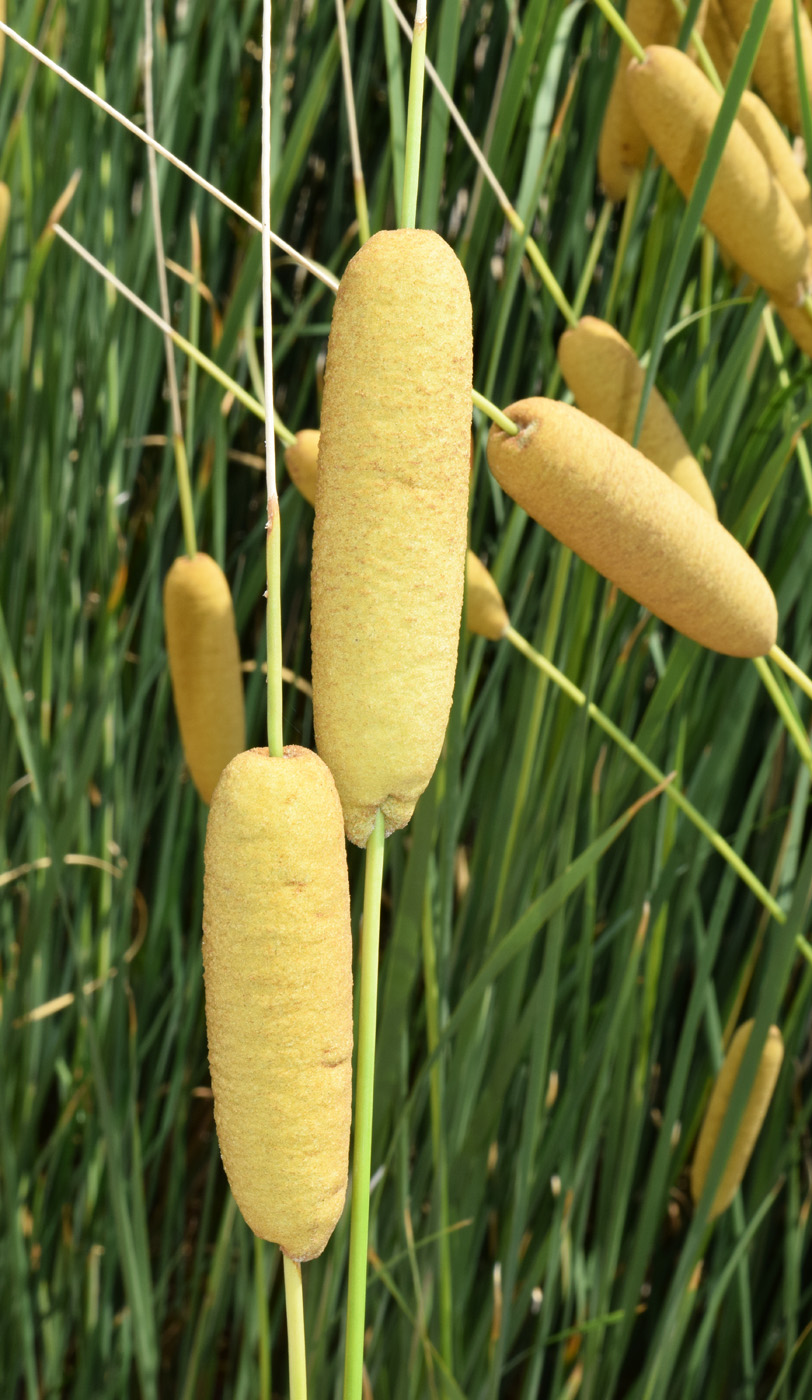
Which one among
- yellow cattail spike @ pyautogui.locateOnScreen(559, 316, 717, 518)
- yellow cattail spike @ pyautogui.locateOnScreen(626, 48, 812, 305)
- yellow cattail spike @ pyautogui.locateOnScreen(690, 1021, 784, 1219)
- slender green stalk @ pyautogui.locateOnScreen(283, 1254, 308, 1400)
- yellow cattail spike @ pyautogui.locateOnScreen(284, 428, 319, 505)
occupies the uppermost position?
yellow cattail spike @ pyautogui.locateOnScreen(626, 48, 812, 305)

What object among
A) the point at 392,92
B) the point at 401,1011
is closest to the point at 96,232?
the point at 392,92

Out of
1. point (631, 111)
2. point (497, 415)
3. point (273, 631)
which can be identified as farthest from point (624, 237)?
point (273, 631)

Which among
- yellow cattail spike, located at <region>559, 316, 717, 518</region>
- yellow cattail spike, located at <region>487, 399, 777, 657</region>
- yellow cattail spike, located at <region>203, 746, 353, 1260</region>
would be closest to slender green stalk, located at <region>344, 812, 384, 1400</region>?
yellow cattail spike, located at <region>203, 746, 353, 1260</region>

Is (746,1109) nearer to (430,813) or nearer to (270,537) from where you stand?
(430,813)

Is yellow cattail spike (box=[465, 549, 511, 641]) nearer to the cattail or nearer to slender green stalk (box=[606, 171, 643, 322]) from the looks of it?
slender green stalk (box=[606, 171, 643, 322])

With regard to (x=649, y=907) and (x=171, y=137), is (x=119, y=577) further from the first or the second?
(x=649, y=907)

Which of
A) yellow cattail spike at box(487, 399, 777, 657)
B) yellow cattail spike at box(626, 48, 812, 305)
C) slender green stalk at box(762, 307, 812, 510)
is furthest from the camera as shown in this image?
slender green stalk at box(762, 307, 812, 510)
